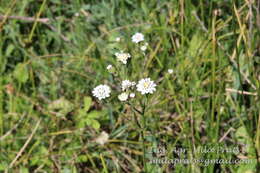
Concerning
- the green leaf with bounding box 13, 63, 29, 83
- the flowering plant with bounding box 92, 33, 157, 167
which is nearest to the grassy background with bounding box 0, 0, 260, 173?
the green leaf with bounding box 13, 63, 29, 83

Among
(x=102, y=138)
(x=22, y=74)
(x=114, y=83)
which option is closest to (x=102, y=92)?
(x=102, y=138)

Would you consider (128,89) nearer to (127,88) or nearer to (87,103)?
(127,88)

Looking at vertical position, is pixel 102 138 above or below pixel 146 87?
below

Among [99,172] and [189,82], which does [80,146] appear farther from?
[189,82]

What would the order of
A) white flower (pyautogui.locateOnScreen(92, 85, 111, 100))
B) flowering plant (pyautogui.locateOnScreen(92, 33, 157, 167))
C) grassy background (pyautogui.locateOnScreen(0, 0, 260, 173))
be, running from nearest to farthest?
flowering plant (pyautogui.locateOnScreen(92, 33, 157, 167)) < white flower (pyautogui.locateOnScreen(92, 85, 111, 100)) < grassy background (pyautogui.locateOnScreen(0, 0, 260, 173))

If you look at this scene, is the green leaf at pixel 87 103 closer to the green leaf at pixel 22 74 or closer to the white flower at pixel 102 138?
the white flower at pixel 102 138

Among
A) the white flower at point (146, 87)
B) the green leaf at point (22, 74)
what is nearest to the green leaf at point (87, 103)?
the green leaf at point (22, 74)

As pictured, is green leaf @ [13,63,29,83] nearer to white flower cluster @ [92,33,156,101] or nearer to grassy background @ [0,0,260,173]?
grassy background @ [0,0,260,173]
